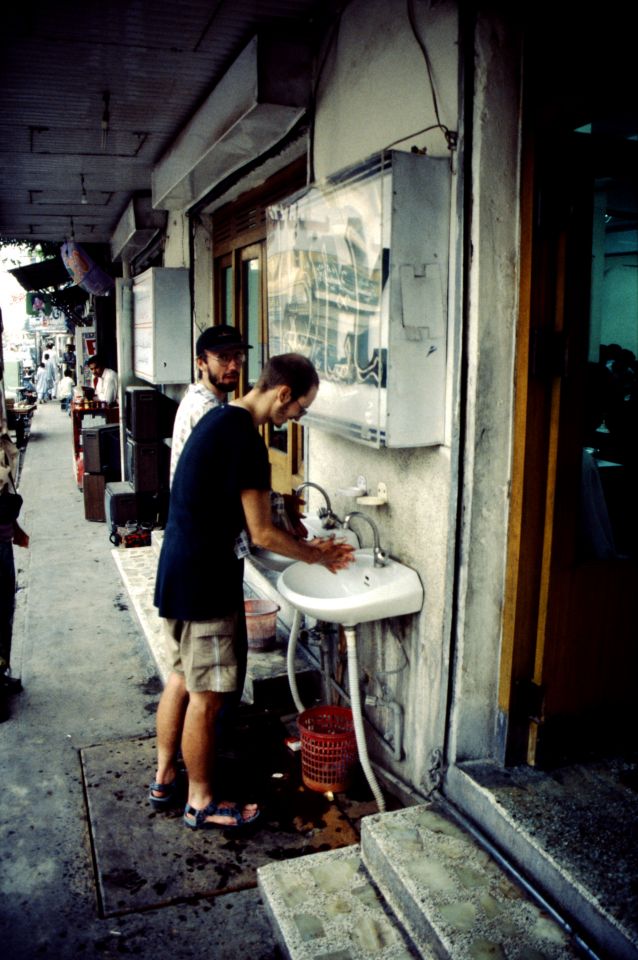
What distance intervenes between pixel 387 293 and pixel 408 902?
2304mm

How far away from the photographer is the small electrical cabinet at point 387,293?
9.99 feet

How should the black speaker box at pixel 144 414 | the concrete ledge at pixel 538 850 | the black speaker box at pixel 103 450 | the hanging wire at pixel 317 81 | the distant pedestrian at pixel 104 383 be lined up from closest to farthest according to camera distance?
the concrete ledge at pixel 538 850 → the hanging wire at pixel 317 81 → the black speaker box at pixel 144 414 → the black speaker box at pixel 103 450 → the distant pedestrian at pixel 104 383

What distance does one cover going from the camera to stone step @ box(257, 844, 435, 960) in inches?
103

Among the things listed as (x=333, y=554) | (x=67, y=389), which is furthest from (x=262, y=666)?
(x=67, y=389)

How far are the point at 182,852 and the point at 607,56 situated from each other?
12.2 feet

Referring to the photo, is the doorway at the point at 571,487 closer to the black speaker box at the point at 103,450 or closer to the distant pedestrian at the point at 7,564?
the distant pedestrian at the point at 7,564

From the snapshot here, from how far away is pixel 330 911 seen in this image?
2793 millimetres

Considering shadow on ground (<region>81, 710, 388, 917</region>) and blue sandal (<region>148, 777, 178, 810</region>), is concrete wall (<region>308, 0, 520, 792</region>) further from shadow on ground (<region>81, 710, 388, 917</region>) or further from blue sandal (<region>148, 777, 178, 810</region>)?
blue sandal (<region>148, 777, 178, 810</region>)

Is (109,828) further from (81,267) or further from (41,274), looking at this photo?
(41,274)

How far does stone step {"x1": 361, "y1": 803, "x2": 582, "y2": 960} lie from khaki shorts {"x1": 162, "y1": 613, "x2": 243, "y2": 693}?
2.77 ft

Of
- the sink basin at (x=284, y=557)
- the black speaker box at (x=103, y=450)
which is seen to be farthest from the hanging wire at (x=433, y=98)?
the black speaker box at (x=103, y=450)

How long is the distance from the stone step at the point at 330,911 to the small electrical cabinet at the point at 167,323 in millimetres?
5867

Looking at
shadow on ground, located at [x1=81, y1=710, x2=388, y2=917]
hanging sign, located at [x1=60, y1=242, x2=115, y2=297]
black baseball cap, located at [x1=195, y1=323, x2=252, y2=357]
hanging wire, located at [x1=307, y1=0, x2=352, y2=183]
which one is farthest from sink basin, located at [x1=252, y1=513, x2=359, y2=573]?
hanging sign, located at [x1=60, y1=242, x2=115, y2=297]

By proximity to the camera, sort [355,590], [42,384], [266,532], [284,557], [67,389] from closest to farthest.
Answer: [266,532] < [355,590] < [284,557] < [67,389] < [42,384]
